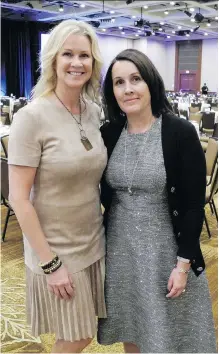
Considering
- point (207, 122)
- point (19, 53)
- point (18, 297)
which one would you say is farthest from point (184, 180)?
point (19, 53)

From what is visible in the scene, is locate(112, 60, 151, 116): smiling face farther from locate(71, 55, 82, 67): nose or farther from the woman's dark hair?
locate(71, 55, 82, 67): nose

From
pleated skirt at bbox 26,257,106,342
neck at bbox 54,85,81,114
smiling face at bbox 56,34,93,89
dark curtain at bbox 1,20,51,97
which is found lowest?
pleated skirt at bbox 26,257,106,342

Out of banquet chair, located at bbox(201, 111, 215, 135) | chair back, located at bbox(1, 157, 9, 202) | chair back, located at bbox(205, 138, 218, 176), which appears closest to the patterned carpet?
chair back, located at bbox(1, 157, 9, 202)

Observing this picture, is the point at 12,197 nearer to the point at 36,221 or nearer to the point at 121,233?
the point at 36,221

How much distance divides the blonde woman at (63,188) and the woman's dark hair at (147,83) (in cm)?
6

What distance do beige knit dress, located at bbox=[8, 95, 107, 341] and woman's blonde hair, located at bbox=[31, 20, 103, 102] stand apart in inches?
2.5

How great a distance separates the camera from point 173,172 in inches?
59.0

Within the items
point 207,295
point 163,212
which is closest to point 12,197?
point 163,212

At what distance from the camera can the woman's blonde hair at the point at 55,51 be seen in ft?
4.77

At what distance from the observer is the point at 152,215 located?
1.54 m

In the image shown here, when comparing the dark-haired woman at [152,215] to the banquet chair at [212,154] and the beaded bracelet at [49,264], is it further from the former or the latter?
the banquet chair at [212,154]

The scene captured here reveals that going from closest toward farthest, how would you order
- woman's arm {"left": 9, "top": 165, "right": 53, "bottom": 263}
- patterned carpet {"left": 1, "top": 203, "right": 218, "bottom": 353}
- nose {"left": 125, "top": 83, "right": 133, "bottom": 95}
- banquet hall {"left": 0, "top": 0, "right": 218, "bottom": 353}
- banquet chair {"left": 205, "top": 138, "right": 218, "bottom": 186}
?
woman's arm {"left": 9, "top": 165, "right": 53, "bottom": 263}, nose {"left": 125, "top": 83, "right": 133, "bottom": 95}, patterned carpet {"left": 1, "top": 203, "right": 218, "bottom": 353}, banquet hall {"left": 0, "top": 0, "right": 218, "bottom": 353}, banquet chair {"left": 205, "top": 138, "right": 218, "bottom": 186}

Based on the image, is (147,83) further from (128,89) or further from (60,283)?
(60,283)

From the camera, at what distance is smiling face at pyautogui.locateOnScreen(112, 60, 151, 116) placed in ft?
4.95
